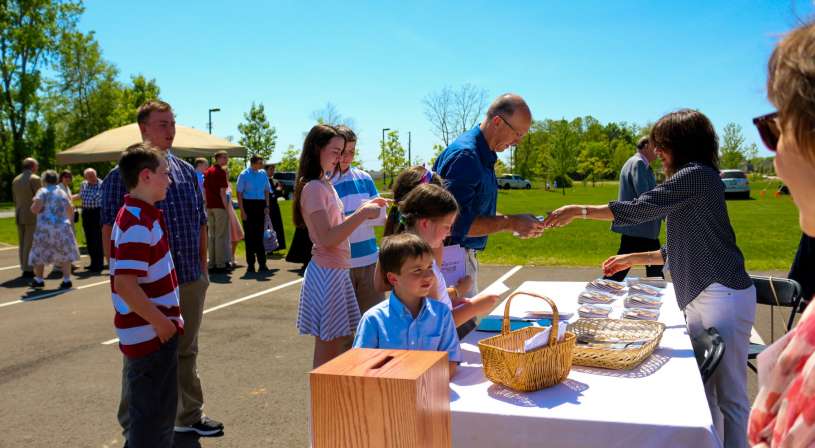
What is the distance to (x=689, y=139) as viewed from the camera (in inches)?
122

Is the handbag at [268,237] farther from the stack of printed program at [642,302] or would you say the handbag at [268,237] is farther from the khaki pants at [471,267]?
the stack of printed program at [642,302]

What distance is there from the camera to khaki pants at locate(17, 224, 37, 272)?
34.8 ft

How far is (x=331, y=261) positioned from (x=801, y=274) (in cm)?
451

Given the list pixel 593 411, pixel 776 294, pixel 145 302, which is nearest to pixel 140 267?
pixel 145 302

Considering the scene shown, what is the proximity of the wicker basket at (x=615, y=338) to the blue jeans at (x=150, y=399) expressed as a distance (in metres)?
2.00

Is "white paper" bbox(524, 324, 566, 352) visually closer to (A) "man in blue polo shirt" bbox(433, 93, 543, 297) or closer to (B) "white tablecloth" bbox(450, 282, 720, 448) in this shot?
(B) "white tablecloth" bbox(450, 282, 720, 448)

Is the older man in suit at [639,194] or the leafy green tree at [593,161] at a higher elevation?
the leafy green tree at [593,161]

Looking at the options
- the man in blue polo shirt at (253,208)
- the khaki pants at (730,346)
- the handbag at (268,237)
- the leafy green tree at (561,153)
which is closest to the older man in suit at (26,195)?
the man in blue polo shirt at (253,208)

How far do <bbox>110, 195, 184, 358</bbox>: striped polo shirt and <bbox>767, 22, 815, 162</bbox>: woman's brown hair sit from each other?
2723 mm

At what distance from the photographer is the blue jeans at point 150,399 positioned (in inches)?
118

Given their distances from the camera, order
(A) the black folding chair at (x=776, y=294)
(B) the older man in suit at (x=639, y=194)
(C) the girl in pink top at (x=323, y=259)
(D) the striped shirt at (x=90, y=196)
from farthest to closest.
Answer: (D) the striped shirt at (x=90, y=196) → (B) the older man in suit at (x=639, y=194) → (A) the black folding chair at (x=776, y=294) → (C) the girl in pink top at (x=323, y=259)

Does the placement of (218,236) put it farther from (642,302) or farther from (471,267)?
(642,302)

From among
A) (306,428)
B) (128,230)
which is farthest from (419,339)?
(306,428)

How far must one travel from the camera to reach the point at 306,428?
13.4ft
